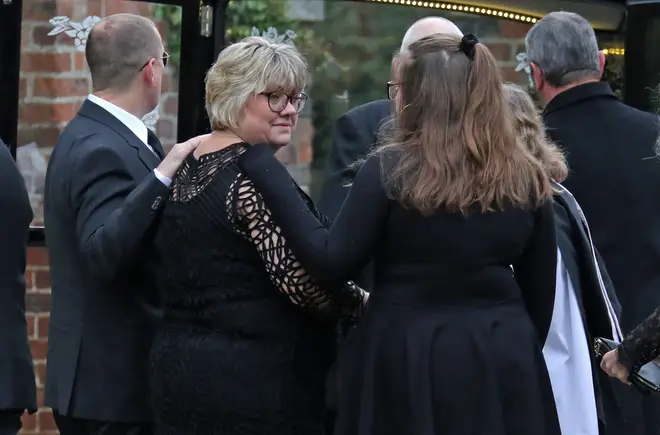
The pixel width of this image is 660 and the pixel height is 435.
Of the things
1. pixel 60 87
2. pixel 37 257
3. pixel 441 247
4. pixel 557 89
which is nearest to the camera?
pixel 441 247

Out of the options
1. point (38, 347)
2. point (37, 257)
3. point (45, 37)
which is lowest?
point (38, 347)

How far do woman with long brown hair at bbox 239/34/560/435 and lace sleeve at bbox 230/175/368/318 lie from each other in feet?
0.11

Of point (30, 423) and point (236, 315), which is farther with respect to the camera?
point (30, 423)

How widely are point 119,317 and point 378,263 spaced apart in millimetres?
Result: 957

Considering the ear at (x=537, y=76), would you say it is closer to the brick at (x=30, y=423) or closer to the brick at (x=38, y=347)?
the brick at (x=38, y=347)

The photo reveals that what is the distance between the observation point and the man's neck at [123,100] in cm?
398

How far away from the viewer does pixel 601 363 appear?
3539mm

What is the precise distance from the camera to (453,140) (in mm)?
3125

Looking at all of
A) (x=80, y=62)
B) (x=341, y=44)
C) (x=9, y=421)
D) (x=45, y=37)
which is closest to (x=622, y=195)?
(x=341, y=44)

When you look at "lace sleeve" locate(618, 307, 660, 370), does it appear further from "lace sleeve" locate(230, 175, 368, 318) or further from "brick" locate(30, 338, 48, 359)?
"brick" locate(30, 338, 48, 359)

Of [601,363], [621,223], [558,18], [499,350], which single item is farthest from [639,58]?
[499,350]

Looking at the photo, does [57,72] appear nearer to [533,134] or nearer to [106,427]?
[106,427]

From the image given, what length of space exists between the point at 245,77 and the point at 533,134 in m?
0.85

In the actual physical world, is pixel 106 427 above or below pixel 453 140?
below
